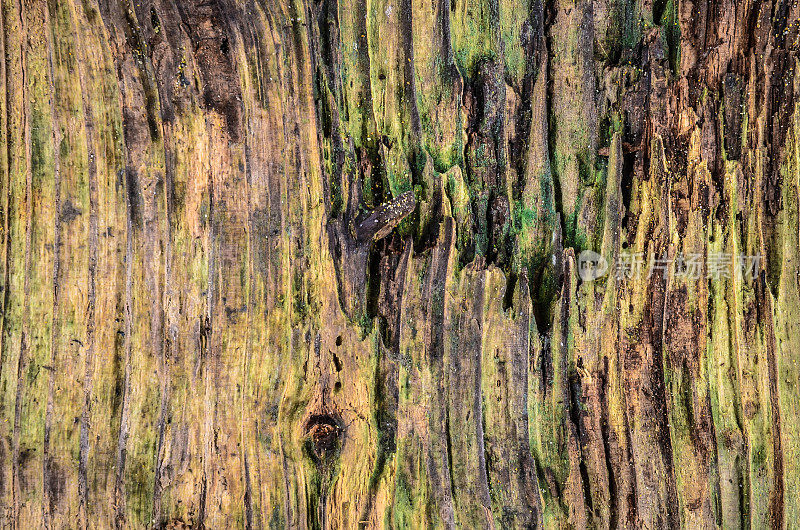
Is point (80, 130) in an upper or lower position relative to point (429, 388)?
upper

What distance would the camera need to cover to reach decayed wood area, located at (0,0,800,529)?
139 cm

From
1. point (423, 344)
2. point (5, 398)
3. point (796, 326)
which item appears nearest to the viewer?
point (5, 398)

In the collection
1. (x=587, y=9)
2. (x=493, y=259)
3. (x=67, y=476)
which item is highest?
(x=587, y=9)

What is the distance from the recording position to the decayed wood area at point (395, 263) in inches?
54.7

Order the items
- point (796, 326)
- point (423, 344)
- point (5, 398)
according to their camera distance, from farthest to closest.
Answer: point (796, 326) → point (423, 344) → point (5, 398)

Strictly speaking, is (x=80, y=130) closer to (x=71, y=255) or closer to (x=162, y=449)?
(x=71, y=255)

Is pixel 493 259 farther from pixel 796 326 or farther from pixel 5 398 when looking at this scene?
pixel 5 398

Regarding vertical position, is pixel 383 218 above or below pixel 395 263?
above

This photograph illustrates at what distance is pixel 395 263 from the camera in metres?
1.48

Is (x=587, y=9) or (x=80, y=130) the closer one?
(x=80, y=130)

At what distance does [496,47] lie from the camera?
5.06 ft

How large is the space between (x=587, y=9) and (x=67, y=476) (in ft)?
6.31

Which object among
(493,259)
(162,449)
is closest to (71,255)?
(162,449)

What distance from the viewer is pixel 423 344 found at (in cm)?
150
